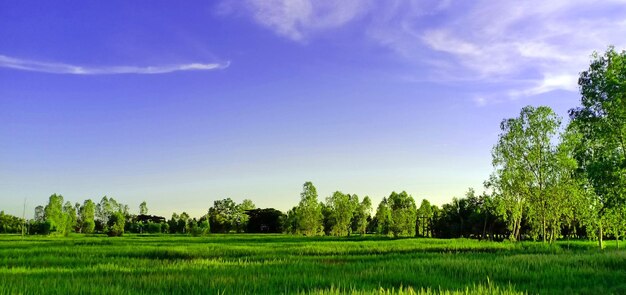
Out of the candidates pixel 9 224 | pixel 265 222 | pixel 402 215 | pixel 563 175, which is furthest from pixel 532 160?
pixel 9 224

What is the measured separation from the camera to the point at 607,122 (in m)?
31.0

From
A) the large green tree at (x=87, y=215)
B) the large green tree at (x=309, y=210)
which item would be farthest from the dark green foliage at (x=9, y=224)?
the large green tree at (x=309, y=210)

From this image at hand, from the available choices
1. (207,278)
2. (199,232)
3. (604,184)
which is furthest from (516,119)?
(199,232)

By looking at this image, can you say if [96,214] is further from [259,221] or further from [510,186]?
[510,186]

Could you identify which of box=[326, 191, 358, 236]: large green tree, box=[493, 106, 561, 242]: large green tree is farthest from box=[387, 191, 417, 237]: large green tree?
box=[493, 106, 561, 242]: large green tree

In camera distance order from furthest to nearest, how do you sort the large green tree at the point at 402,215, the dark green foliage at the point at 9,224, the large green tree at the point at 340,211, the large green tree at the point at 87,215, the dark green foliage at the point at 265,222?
the dark green foliage at the point at 265,222 < the dark green foliage at the point at 9,224 < the large green tree at the point at 87,215 < the large green tree at the point at 340,211 < the large green tree at the point at 402,215

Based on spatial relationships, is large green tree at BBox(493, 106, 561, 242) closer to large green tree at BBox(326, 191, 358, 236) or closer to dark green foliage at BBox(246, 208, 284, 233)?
large green tree at BBox(326, 191, 358, 236)

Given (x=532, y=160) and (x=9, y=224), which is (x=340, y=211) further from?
(x=9, y=224)

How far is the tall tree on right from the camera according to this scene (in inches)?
1126

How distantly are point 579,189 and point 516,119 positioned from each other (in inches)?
349

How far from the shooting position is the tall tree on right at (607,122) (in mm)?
28609

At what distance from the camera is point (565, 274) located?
1507cm

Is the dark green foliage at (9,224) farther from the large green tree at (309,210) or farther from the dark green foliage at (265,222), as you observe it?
the large green tree at (309,210)

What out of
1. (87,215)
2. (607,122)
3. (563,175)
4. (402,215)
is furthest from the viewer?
(87,215)
